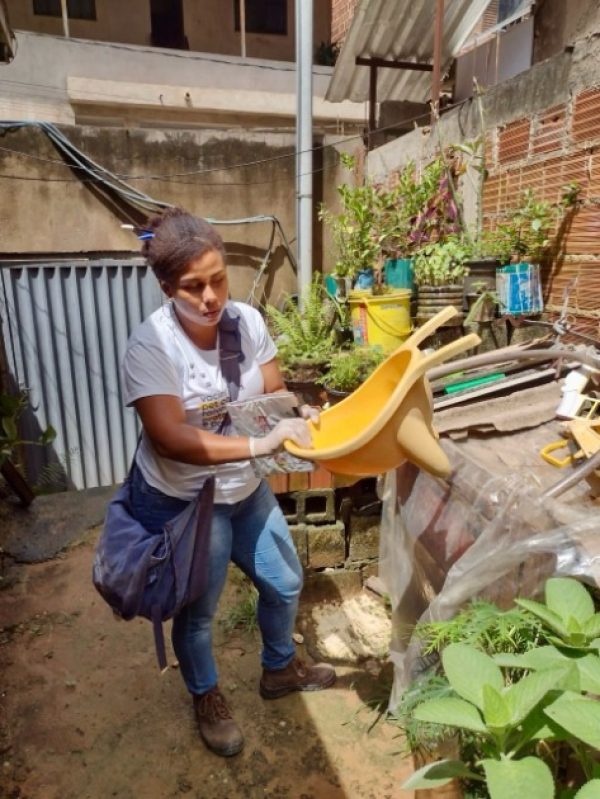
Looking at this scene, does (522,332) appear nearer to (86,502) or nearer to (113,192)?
(86,502)

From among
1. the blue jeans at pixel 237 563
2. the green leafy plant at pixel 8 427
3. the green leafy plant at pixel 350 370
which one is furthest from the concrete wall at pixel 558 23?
the green leafy plant at pixel 8 427

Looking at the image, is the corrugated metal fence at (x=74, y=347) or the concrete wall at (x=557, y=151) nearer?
the concrete wall at (x=557, y=151)

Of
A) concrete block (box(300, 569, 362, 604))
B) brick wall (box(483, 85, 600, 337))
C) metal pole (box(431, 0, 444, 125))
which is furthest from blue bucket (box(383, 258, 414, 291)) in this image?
concrete block (box(300, 569, 362, 604))

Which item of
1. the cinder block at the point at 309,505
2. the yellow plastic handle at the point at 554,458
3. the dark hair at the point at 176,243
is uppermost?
the dark hair at the point at 176,243

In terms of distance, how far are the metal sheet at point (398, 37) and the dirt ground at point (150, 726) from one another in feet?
18.3

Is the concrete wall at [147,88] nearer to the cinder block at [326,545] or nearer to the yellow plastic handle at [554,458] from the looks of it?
the cinder block at [326,545]

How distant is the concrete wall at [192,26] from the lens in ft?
31.6

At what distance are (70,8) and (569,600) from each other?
12047mm

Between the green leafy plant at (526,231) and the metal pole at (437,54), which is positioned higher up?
the metal pole at (437,54)

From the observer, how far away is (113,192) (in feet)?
16.4

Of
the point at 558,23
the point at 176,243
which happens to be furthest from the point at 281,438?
the point at 558,23

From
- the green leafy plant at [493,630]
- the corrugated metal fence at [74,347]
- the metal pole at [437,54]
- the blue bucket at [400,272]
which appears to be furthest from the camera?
the corrugated metal fence at [74,347]

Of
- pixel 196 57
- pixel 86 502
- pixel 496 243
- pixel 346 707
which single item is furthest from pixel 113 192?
pixel 196 57

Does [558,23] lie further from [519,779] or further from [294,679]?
[519,779]
